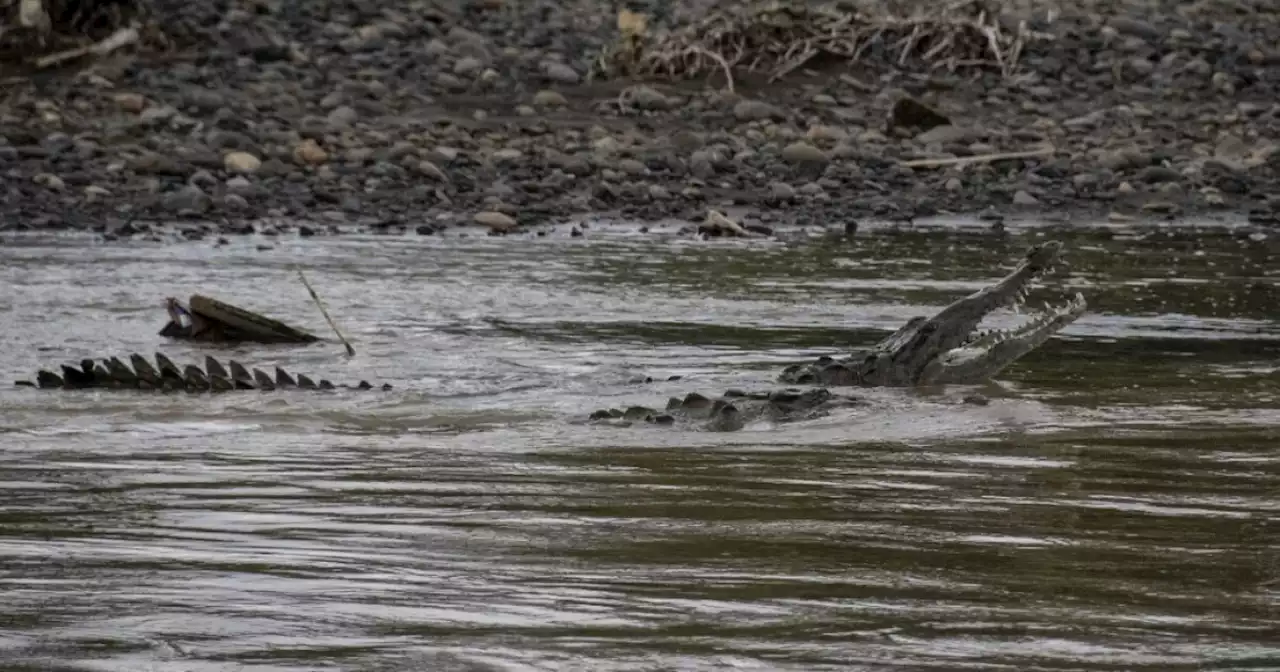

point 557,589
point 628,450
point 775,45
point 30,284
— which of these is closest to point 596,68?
point 775,45

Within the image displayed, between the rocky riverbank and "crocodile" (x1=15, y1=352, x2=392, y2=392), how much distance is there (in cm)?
572

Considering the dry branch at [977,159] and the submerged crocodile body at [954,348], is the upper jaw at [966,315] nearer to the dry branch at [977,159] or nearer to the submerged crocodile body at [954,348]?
the submerged crocodile body at [954,348]

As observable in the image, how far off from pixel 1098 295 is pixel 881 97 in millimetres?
6474

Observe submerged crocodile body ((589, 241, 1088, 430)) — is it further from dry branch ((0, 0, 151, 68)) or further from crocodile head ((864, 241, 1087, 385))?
dry branch ((0, 0, 151, 68))

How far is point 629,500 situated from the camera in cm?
521

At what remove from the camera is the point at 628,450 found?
244 inches

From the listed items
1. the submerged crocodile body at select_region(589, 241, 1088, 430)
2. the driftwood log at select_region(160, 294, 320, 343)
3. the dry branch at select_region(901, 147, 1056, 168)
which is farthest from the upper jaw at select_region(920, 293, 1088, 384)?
the dry branch at select_region(901, 147, 1056, 168)

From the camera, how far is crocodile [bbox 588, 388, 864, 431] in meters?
6.67

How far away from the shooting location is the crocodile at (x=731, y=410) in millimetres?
6672

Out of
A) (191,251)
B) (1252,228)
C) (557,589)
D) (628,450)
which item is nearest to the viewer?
(557,589)

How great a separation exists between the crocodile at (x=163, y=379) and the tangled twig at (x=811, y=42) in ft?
33.3

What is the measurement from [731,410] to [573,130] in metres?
9.59

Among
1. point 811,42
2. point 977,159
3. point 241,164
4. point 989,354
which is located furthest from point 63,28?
point 989,354

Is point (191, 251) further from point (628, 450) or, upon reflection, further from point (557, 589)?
point (557, 589)
